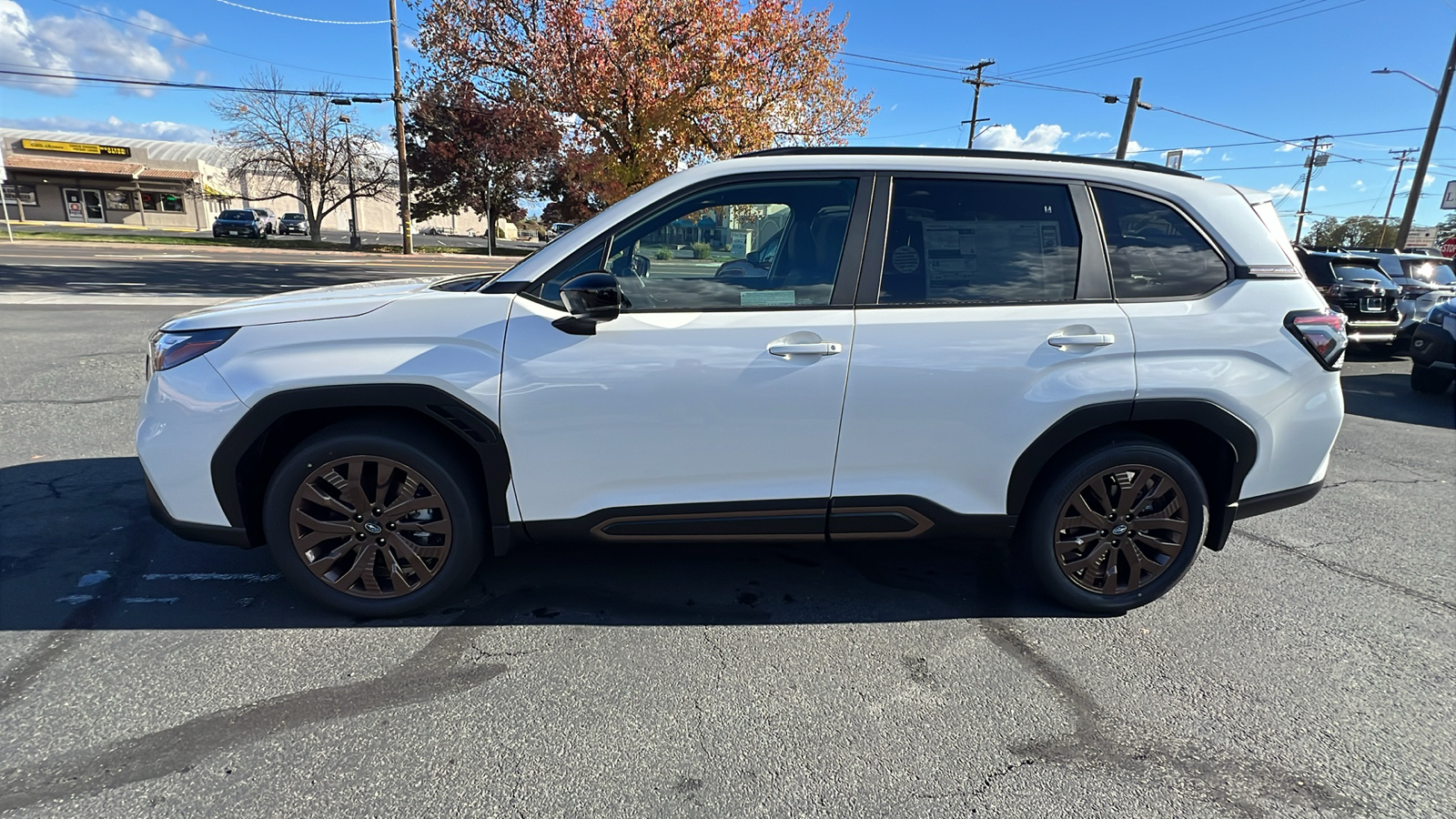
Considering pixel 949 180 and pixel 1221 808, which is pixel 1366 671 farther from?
pixel 949 180

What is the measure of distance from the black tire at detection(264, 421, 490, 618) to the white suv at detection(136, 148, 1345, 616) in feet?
0.04

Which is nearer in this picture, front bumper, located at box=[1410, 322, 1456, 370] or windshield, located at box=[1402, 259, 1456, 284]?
front bumper, located at box=[1410, 322, 1456, 370]

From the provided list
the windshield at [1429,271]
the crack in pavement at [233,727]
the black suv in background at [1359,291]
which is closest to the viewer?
the crack in pavement at [233,727]

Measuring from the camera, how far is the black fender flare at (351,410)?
275 cm

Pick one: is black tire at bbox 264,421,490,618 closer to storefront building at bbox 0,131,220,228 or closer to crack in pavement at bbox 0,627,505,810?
crack in pavement at bbox 0,627,505,810

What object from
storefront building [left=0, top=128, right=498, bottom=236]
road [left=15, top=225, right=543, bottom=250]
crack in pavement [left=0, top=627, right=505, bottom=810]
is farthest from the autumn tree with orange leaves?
storefront building [left=0, top=128, right=498, bottom=236]

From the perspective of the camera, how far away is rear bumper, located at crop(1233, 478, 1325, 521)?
317cm

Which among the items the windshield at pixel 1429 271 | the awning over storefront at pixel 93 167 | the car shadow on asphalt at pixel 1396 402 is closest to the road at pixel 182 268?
the car shadow on asphalt at pixel 1396 402

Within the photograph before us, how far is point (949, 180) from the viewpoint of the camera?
3.02 meters

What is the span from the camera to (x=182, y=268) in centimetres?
2023

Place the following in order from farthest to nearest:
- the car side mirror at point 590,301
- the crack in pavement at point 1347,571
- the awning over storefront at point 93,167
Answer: the awning over storefront at point 93,167 → the crack in pavement at point 1347,571 → the car side mirror at point 590,301

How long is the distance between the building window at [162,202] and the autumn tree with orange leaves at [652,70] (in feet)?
160

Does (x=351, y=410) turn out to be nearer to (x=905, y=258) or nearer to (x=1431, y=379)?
(x=905, y=258)

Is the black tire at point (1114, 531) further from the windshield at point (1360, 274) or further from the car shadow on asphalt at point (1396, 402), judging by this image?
the windshield at point (1360, 274)
